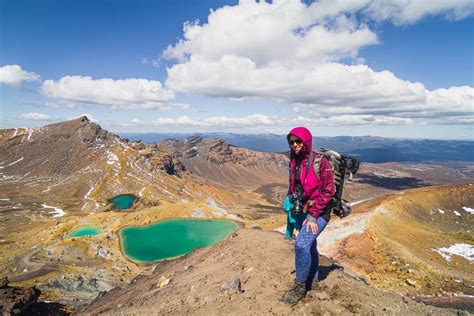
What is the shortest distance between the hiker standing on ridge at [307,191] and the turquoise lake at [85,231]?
86.2 meters

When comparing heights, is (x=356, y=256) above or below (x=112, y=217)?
above

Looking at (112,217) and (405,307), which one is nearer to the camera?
(405,307)

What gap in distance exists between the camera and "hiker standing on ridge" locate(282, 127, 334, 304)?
9.98m

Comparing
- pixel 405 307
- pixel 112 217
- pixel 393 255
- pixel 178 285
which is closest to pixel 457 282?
pixel 393 255

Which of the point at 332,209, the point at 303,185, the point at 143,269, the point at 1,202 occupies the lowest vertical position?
the point at 1,202

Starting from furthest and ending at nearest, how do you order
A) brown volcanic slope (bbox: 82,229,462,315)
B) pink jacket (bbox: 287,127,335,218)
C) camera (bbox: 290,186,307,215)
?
1. brown volcanic slope (bbox: 82,229,462,315)
2. camera (bbox: 290,186,307,215)
3. pink jacket (bbox: 287,127,335,218)

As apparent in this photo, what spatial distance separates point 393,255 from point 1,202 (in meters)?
210

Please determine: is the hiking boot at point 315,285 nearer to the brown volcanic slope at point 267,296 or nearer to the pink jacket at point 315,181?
the brown volcanic slope at point 267,296

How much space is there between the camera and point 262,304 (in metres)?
11.9

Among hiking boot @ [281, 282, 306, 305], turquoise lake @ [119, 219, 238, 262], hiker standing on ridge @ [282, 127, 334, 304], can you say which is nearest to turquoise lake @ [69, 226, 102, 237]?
turquoise lake @ [119, 219, 238, 262]

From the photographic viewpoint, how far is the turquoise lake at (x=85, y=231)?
279 feet

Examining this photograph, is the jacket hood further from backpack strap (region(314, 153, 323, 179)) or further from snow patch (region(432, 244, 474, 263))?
snow patch (region(432, 244, 474, 263))

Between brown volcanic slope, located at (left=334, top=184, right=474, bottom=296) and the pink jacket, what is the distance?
91.5 ft

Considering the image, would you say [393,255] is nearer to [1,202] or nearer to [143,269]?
[143,269]
